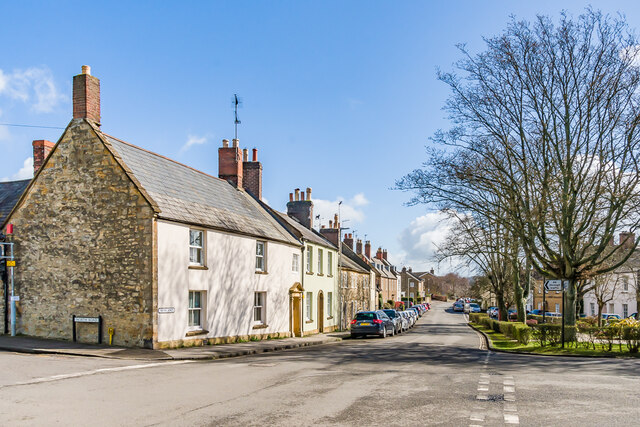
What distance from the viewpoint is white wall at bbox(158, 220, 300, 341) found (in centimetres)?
1980

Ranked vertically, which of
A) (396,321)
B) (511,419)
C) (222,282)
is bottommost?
(396,321)

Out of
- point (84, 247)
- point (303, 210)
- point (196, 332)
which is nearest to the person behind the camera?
point (84, 247)

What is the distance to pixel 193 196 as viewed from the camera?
23969mm

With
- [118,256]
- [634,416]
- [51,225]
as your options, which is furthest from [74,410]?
[51,225]

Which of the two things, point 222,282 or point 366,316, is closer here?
point 222,282

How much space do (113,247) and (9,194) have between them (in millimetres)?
9260

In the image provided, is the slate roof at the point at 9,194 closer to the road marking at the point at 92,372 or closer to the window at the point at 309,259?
the road marking at the point at 92,372

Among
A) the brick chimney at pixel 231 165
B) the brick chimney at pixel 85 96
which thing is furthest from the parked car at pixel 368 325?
the brick chimney at pixel 85 96

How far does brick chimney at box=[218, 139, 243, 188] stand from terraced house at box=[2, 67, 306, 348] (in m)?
9.02

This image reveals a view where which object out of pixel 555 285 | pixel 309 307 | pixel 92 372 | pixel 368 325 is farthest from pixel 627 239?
pixel 92 372

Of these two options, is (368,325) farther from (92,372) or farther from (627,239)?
(92,372)

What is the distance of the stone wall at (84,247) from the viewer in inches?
752

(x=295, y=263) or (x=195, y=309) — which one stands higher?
(x=295, y=263)

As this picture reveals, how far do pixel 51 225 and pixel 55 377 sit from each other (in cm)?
1006
